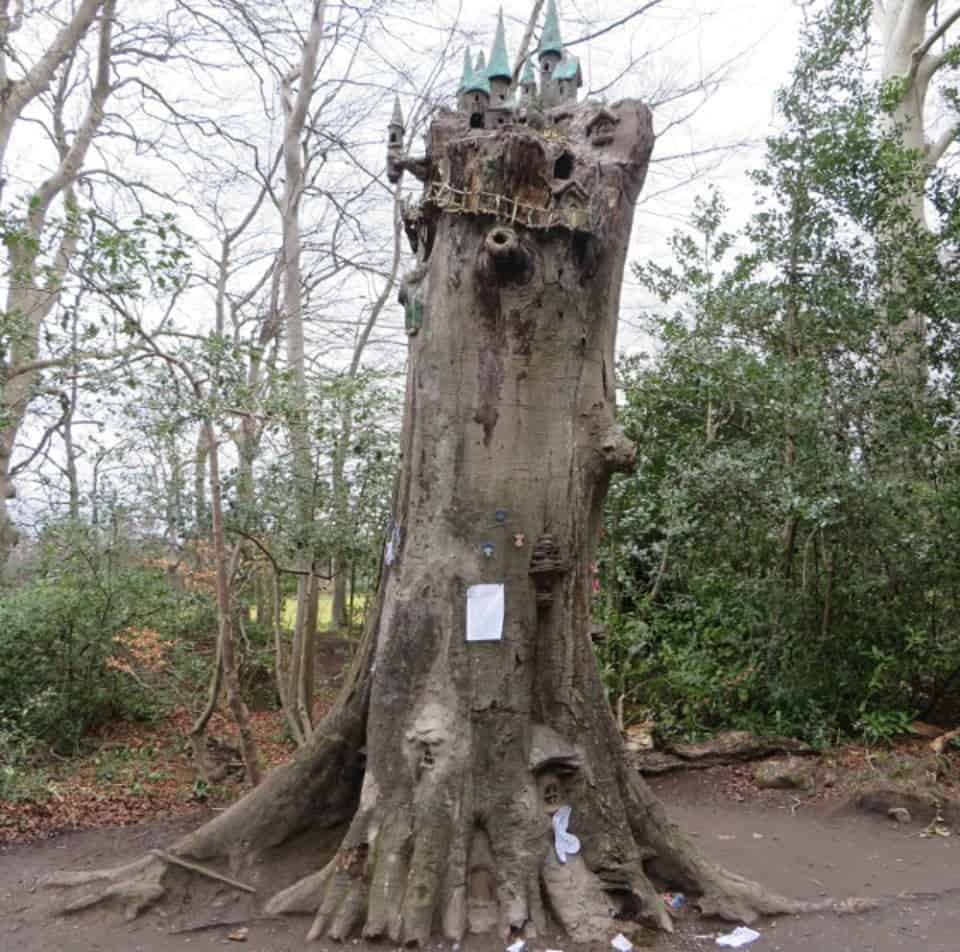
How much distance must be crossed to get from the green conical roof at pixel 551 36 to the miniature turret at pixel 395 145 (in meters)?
0.90

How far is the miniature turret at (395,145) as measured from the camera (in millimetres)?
4703

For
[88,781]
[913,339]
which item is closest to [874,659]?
[913,339]

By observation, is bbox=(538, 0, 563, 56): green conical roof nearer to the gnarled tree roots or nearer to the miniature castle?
the miniature castle

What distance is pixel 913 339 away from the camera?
336 inches

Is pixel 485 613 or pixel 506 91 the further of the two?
pixel 506 91

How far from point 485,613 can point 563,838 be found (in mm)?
1155

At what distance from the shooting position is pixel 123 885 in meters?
4.27

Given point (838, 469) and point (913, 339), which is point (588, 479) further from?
point (913, 339)

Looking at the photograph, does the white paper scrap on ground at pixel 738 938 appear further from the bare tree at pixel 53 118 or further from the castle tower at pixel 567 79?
the bare tree at pixel 53 118

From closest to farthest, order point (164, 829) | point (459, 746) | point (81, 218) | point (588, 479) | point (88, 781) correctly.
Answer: point (459, 746), point (588, 479), point (164, 829), point (81, 218), point (88, 781)

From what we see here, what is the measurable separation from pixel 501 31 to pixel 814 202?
5.43m

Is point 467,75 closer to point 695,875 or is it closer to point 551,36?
point 551,36

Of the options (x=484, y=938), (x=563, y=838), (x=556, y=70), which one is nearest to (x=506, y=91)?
(x=556, y=70)

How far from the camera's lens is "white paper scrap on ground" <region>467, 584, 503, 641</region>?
416cm
